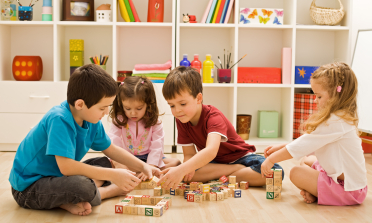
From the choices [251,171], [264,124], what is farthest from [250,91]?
[251,171]

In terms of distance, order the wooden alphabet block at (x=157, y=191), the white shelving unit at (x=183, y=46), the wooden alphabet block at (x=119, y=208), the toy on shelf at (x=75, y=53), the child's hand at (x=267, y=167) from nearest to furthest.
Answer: the wooden alphabet block at (x=119, y=208) < the child's hand at (x=267, y=167) < the wooden alphabet block at (x=157, y=191) < the white shelving unit at (x=183, y=46) < the toy on shelf at (x=75, y=53)

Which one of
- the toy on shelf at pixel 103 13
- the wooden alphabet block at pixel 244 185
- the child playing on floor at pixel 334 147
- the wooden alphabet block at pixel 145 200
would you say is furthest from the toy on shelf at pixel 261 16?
the wooden alphabet block at pixel 145 200

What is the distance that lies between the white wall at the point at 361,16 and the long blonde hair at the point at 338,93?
5.75ft

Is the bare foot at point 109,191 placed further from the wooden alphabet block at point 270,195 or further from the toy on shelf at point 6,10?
the toy on shelf at point 6,10

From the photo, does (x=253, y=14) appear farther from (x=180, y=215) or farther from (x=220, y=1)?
(x=180, y=215)

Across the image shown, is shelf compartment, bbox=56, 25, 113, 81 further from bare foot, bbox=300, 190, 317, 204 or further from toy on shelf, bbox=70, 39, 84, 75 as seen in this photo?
bare foot, bbox=300, 190, 317, 204

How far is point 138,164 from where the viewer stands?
1666 mm

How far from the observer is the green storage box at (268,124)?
10.2ft

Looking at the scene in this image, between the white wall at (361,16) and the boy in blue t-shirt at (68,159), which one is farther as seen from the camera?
the white wall at (361,16)

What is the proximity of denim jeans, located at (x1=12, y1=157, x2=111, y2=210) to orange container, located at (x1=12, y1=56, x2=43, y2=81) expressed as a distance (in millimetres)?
1619

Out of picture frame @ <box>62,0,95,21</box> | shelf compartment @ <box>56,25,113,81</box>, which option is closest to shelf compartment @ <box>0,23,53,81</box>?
shelf compartment @ <box>56,25,113,81</box>

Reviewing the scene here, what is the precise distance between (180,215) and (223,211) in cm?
18

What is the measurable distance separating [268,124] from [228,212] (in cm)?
172

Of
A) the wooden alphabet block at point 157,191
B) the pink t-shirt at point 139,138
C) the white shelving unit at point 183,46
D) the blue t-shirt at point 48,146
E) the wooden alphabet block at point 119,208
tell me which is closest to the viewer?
the blue t-shirt at point 48,146
